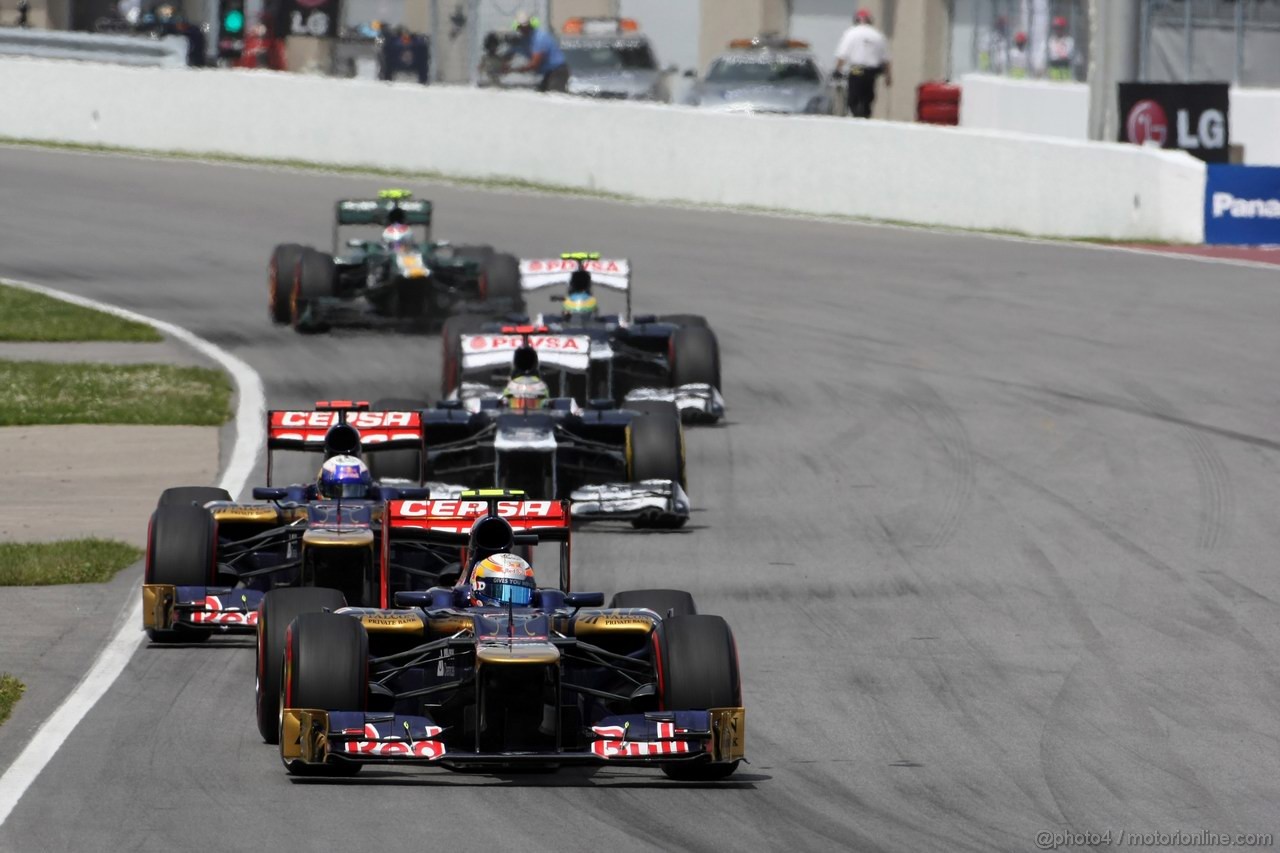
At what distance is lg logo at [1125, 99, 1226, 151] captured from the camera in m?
29.1

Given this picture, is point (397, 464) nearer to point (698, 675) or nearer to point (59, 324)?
point (698, 675)

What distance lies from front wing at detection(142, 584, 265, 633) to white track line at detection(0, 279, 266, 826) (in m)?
0.19

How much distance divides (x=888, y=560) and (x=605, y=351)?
4433mm

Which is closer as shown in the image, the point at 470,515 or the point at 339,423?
the point at 470,515

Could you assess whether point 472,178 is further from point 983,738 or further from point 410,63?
point 983,738

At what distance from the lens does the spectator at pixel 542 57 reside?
40.2 metres

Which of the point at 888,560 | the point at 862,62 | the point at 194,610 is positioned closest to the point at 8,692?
the point at 194,610

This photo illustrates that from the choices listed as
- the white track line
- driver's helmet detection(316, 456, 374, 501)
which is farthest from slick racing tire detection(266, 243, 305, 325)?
driver's helmet detection(316, 456, 374, 501)

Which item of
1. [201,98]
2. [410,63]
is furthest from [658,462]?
[410,63]

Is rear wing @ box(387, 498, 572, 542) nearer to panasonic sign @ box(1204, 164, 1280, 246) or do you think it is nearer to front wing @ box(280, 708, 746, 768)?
front wing @ box(280, 708, 746, 768)

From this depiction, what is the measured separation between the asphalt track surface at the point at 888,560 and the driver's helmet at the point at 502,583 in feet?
2.38

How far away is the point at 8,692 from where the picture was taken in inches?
398

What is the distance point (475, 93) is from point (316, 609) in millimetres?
24145

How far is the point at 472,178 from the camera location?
33.4 m
